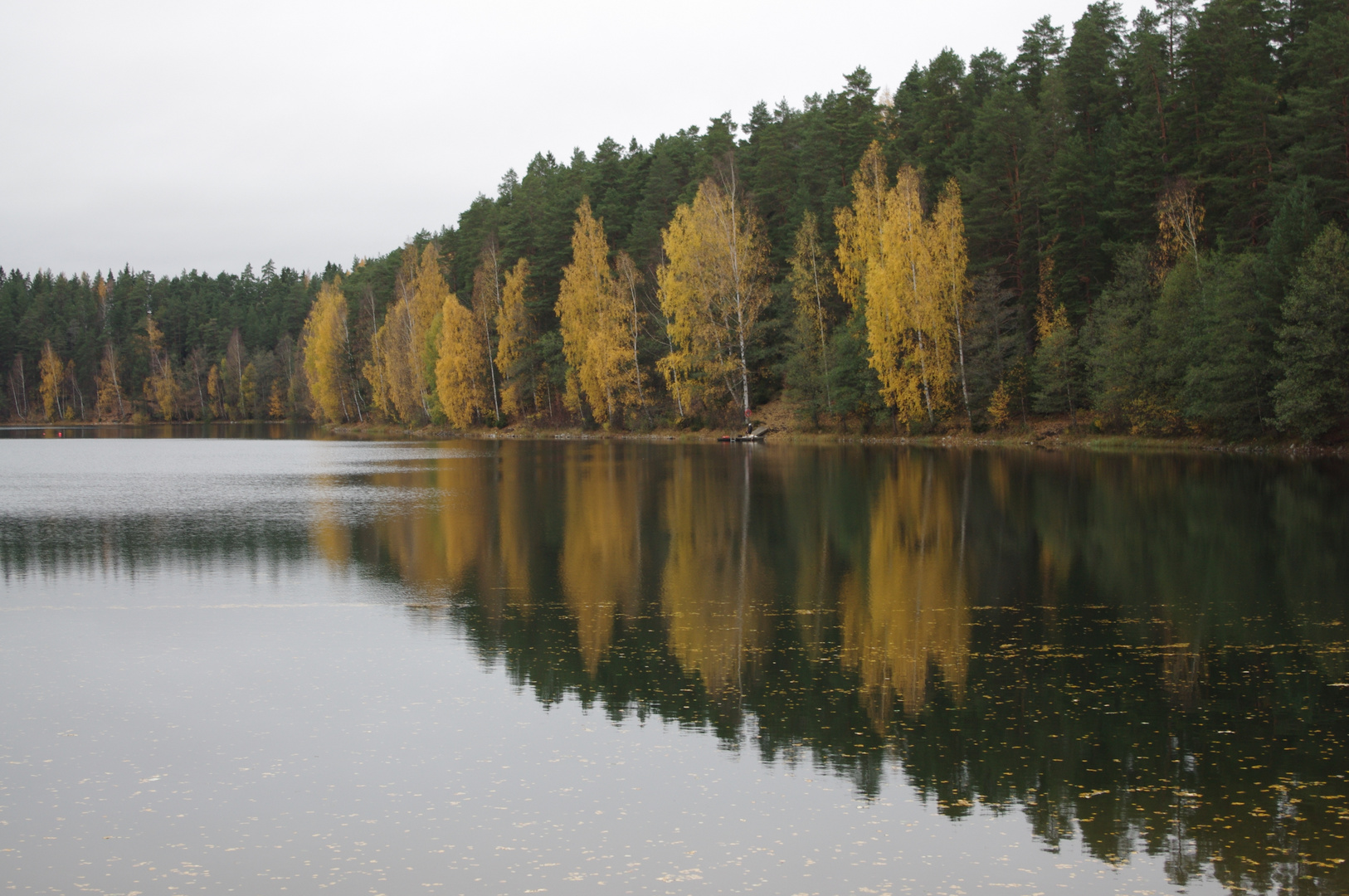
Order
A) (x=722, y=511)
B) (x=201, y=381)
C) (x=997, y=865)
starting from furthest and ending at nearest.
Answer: (x=201, y=381) < (x=722, y=511) < (x=997, y=865)

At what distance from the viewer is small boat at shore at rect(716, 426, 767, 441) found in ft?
183

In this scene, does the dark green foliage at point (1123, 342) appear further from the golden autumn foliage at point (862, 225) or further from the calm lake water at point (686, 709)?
the calm lake water at point (686, 709)

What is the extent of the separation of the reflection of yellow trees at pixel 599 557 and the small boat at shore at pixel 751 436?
22.9m

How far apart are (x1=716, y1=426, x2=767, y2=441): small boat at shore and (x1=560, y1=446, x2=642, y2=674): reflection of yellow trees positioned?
75.0 feet

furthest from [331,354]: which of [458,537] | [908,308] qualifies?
[458,537]

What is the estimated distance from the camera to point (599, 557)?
17.5m

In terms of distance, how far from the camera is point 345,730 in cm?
853

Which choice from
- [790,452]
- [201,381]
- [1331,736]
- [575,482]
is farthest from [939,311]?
[201,381]

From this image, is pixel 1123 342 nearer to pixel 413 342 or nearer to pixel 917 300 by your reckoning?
pixel 917 300

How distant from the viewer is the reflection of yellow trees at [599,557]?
488 inches

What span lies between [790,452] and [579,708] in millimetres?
36998

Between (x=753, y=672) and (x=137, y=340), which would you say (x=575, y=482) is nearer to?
(x=753, y=672)

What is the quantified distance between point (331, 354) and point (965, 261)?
68.4 meters

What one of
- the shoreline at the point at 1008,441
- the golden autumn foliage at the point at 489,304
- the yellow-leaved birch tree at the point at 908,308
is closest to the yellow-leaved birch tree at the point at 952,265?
the yellow-leaved birch tree at the point at 908,308
